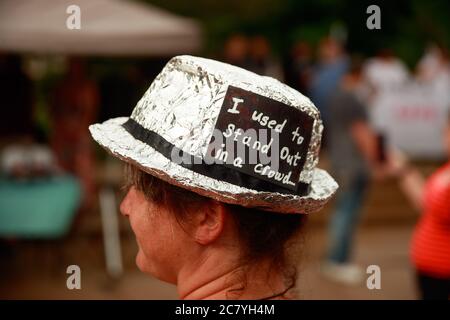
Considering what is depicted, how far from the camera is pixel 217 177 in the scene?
5.01ft

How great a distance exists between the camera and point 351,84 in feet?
20.4

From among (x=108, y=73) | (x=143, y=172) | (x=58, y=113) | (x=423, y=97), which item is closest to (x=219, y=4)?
(x=108, y=73)

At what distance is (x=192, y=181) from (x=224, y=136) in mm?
117

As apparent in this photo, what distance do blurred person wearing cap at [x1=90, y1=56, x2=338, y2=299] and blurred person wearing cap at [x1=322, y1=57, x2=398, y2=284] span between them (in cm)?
443

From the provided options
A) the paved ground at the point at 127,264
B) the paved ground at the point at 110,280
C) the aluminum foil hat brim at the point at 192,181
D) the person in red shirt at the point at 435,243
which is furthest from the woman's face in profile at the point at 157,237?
the paved ground at the point at 110,280

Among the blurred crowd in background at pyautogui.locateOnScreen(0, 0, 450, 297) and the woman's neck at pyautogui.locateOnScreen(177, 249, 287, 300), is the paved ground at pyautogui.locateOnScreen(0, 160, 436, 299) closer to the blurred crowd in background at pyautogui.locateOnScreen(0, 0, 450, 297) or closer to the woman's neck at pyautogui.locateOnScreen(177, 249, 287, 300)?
the blurred crowd in background at pyautogui.locateOnScreen(0, 0, 450, 297)

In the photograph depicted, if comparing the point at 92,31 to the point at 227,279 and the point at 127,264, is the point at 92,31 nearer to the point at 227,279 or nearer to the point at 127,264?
the point at 127,264

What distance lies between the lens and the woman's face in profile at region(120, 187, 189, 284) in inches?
64.7

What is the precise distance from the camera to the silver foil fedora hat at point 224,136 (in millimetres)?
1524

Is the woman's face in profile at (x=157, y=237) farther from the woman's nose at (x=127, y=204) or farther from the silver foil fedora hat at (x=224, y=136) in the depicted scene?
the silver foil fedora hat at (x=224, y=136)

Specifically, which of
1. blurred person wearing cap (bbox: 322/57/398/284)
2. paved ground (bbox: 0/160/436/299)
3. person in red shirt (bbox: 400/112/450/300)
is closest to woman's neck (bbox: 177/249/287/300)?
person in red shirt (bbox: 400/112/450/300)

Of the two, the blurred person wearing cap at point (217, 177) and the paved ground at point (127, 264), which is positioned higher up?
the blurred person wearing cap at point (217, 177)
